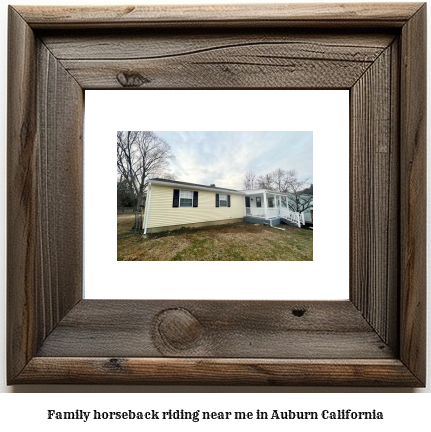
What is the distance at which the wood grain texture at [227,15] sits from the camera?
16.3 inches

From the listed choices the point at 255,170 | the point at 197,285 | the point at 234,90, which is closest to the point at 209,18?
the point at 234,90

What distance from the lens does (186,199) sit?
1.42 ft

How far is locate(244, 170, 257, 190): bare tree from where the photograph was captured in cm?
43

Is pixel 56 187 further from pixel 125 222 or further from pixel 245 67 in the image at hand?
pixel 245 67

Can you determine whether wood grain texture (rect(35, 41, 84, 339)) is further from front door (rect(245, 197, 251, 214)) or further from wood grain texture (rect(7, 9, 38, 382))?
front door (rect(245, 197, 251, 214))

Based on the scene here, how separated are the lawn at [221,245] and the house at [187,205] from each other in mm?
12

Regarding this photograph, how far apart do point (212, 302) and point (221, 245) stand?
75 mm

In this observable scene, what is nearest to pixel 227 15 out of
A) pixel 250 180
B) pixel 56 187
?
pixel 250 180

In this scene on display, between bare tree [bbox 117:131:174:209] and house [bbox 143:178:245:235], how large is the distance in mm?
12

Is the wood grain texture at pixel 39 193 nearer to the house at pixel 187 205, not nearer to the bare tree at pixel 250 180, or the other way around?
the house at pixel 187 205

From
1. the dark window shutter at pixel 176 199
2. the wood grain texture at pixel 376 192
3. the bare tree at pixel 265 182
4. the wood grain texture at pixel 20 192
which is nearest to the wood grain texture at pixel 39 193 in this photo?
the wood grain texture at pixel 20 192
